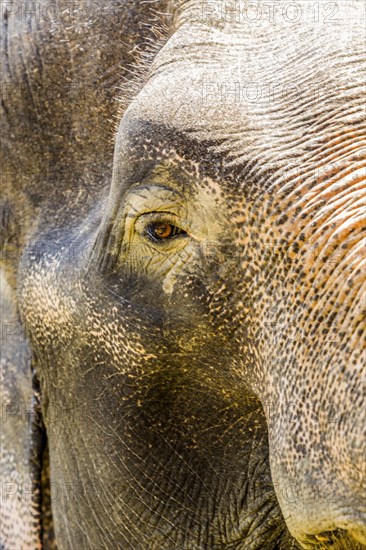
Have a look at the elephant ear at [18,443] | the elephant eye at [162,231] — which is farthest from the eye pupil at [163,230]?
the elephant ear at [18,443]

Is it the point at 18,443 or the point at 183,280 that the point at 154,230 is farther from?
the point at 18,443

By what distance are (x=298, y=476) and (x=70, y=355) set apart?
2.98 feet

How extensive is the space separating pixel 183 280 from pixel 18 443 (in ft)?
3.41

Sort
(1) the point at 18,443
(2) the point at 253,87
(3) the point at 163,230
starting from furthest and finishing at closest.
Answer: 1. (1) the point at 18,443
2. (3) the point at 163,230
3. (2) the point at 253,87

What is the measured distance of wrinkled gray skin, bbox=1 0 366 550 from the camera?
2.03 metres

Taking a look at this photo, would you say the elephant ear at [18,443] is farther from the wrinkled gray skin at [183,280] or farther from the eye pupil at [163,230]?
the eye pupil at [163,230]

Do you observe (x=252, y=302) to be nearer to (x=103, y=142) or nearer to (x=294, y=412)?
(x=294, y=412)

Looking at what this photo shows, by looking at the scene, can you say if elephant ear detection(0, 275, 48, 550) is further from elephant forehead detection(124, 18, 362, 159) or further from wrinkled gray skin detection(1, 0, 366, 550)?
elephant forehead detection(124, 18, 362, 159)

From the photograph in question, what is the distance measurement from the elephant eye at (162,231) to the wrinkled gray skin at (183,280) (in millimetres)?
13

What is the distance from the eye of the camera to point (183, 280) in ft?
7.73

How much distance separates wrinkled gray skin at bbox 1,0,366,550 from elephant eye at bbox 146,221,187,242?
13mm

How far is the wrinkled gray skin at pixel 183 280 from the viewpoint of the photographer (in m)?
2.03

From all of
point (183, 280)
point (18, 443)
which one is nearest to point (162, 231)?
point (183, 280)

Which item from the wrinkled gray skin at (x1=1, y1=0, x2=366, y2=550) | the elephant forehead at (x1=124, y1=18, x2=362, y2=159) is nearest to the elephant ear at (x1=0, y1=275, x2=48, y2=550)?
the wrinkled gray skin at (x1=1, y1=0, x2=366, y2=550)
